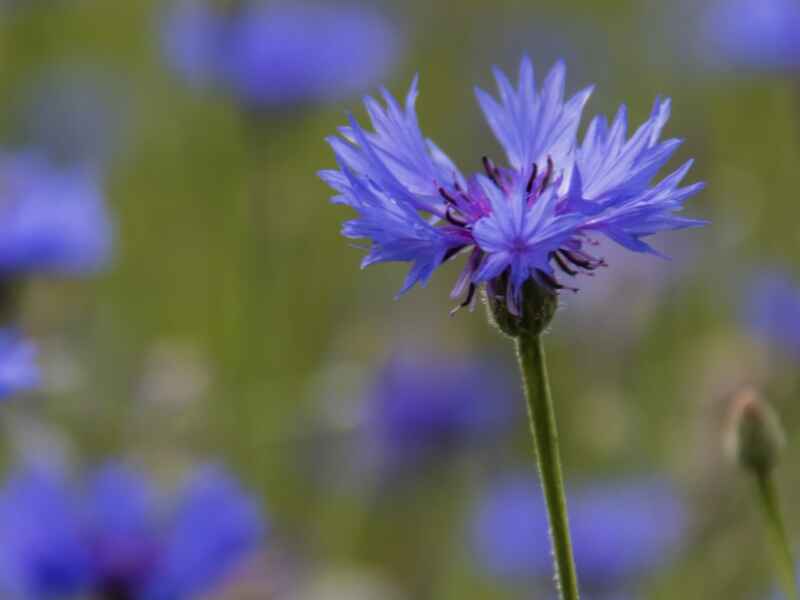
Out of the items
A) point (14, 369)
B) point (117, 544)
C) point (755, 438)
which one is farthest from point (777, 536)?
point (117, 544)

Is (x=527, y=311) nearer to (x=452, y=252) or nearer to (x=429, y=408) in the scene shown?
(x=452, y=252)

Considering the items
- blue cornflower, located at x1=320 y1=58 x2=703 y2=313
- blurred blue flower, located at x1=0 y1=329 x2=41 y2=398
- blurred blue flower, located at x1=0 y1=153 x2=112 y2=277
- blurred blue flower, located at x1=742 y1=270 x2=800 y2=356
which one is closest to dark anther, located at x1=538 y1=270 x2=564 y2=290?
blue cornflower, located at x1=320 y1=58 x2=703 y2=313

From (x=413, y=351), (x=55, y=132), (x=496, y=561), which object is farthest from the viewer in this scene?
(x=55, y=132)

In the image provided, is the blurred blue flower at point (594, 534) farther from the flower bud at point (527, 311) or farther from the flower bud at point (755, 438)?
the flower bud at point (527, 311)

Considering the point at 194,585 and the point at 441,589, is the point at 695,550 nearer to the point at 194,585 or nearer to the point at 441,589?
the point at 441,589

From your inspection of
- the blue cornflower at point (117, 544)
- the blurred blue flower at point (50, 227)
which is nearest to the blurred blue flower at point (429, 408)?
the blurred blue flower at point (50, 227)

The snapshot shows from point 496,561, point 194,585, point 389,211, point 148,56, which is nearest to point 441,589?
point 496,561

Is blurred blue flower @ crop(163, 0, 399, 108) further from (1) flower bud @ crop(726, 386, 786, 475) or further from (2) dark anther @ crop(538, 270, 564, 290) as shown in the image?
(2) dark anther @ crop(538, 270, 564, 290)
